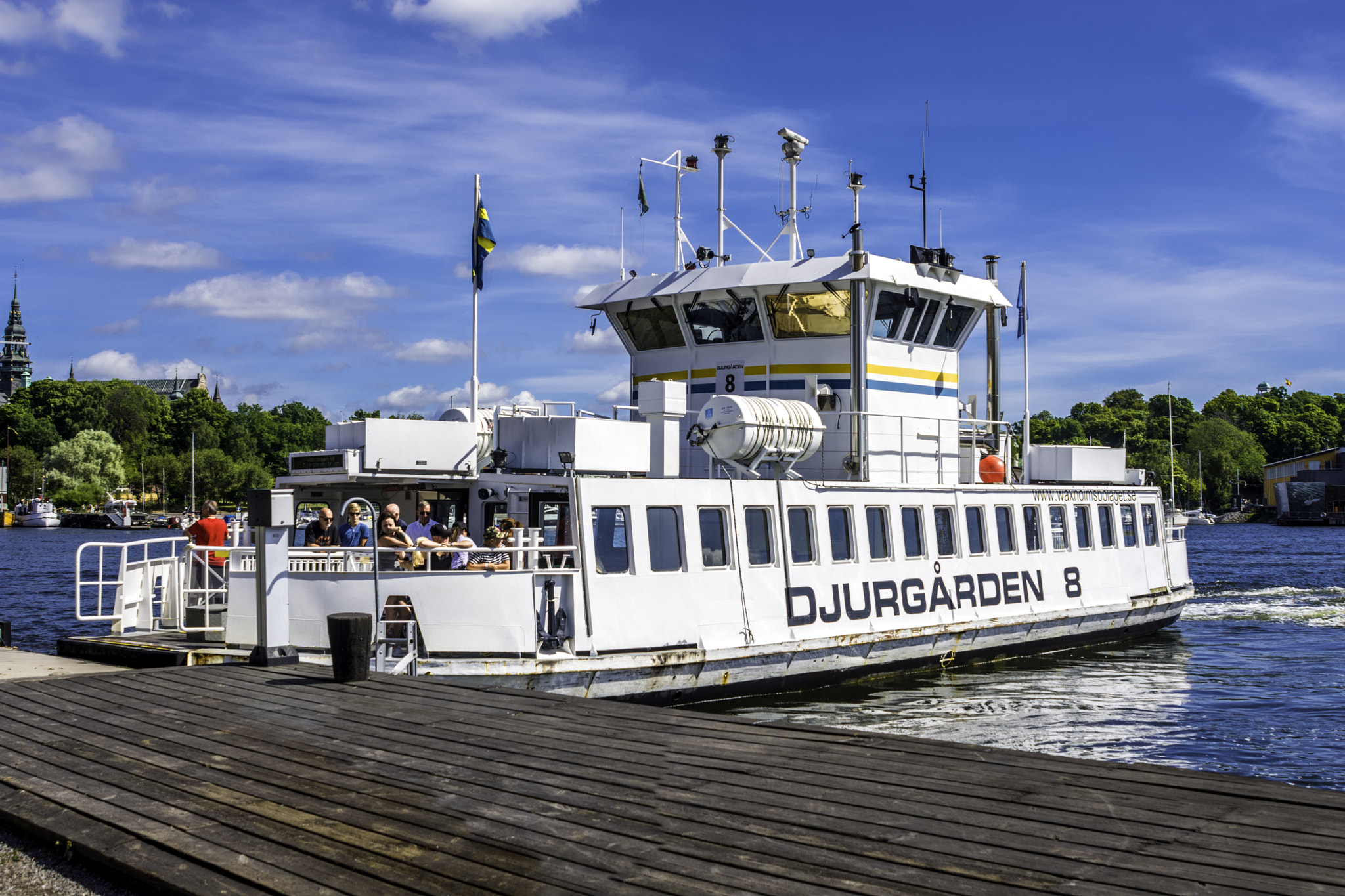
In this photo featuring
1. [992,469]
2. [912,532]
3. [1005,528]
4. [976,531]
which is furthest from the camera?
[992,469]

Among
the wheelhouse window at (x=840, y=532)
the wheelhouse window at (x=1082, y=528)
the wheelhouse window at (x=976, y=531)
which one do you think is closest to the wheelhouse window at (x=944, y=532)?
the wheelhouse window at (x=976, y=531)

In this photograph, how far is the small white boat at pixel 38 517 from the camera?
111 meters

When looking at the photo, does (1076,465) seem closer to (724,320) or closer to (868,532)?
(868,532)

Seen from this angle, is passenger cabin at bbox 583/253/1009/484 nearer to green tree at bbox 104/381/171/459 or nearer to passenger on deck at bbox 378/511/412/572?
passenger on deck at bbox 378/511/412/572

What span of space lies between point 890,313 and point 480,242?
6.67 metres

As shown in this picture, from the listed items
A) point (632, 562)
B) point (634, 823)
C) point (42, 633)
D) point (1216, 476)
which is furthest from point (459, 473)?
point (1216, 476)

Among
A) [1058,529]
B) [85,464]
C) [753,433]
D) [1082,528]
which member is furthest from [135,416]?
[753,433]

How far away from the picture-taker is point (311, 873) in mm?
5301

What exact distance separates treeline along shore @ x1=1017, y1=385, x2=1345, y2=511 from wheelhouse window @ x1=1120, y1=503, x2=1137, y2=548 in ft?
322

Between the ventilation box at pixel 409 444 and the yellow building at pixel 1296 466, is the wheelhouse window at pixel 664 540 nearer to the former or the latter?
the ventilation box at pixel 409 444

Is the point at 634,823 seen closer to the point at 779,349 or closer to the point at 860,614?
the point at 860,614

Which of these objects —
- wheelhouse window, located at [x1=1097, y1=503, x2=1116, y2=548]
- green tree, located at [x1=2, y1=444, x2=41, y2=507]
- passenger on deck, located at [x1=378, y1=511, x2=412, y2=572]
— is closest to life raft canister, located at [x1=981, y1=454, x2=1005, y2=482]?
wheelhouse window, located at [x1=1097, y1=503, x2=1116, y2=548]

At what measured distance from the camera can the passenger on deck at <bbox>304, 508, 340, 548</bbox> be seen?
531 inches

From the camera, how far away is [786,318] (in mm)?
17328
